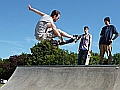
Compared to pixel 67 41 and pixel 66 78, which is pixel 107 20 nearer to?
pixel 67 41

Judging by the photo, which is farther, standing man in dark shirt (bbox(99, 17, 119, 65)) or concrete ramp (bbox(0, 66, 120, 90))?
standing man in dark shirt (bbox(99, 17, 119, 65))

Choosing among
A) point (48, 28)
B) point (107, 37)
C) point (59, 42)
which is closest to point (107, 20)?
point (107, 37)

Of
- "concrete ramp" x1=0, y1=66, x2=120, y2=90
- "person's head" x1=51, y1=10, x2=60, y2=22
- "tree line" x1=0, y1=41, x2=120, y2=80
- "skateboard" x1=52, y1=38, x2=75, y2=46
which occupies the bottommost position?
"concrete ramp" x1=0, y1=66, x2=120, y2=90

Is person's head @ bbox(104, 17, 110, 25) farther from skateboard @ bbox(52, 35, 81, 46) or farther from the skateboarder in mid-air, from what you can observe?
the skateboarder in mid-air

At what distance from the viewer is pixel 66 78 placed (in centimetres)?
804

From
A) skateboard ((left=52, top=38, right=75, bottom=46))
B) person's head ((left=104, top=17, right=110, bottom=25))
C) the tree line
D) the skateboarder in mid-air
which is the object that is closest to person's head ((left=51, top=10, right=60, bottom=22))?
the skateboarder in mid-air

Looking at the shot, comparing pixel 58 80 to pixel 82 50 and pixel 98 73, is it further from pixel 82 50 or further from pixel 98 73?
pixel 82 50

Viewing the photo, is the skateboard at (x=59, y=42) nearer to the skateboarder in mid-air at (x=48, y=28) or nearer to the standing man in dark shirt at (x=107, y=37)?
A: the skateboarder in mid-air at (x=48, y=28)

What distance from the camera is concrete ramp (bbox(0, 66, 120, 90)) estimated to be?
7320 millimetres

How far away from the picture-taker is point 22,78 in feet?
29.5

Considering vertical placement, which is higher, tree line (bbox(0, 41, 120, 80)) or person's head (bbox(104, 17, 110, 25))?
tree line (bbox(0, 41, 120, 80))

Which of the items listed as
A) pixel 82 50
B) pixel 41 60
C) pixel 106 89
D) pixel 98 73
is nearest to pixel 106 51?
pixel 82 50

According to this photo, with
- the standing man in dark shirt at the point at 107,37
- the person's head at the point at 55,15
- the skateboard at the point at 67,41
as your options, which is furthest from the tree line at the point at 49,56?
the person's head at the point at 55,15

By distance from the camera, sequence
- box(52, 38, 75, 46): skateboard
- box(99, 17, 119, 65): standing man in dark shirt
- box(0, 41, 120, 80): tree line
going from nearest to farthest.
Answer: box(52, 38, 75, 46): skateboard < box(99, 17, 119, 65): standing man in dark shirt < box(0, 41, 120, 80): tree line
